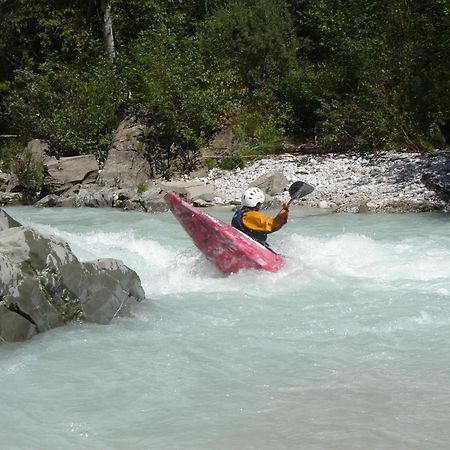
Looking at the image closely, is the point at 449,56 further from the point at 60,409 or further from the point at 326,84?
the point at 60,409

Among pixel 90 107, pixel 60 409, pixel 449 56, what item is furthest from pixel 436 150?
pixel 60 409

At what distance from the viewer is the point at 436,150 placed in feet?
44.7

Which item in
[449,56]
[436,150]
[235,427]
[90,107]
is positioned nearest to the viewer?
[235,427]

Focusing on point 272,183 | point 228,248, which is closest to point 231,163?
point 272,183

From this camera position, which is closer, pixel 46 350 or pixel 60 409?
pixel 60 409

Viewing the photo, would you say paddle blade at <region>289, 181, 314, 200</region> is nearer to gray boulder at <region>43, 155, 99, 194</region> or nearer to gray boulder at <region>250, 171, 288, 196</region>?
gray boulder at <region>250, 171, 288, 196</region>

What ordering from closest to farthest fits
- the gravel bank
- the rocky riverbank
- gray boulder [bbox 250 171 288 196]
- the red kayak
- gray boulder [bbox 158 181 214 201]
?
the red kayak → the gravel bank → the rocky riverbank → gray boulder [bbox 250 171 288 196] → gray boulder [bbox 158 181 214 201]

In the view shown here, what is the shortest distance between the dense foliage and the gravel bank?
988 millimetres

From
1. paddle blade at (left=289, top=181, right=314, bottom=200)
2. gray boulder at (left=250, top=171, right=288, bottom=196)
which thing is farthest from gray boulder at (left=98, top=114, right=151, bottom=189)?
paddle blade at (left=289, top=181, right=314, bottom=200)

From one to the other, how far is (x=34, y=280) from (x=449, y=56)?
841cm

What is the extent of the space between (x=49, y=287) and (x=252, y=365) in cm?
166

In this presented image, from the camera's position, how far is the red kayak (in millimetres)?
6891

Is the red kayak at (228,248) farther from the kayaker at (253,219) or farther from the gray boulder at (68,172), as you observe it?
the gray boulder at (68,172)

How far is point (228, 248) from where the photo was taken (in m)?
6.94
